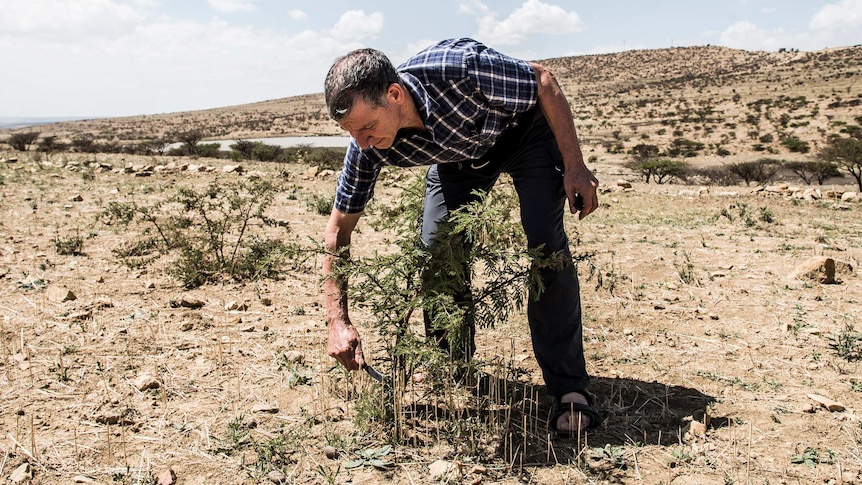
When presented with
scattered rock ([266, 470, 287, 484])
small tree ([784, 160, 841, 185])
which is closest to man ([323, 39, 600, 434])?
scattered rock ([266, 470, 287, 484])

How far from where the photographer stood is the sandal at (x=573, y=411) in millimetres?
2406

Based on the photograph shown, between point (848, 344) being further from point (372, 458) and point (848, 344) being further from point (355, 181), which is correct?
point (355, 181)

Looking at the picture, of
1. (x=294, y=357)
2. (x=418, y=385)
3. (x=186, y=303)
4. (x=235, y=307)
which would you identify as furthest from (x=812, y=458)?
(x=186, y=303)

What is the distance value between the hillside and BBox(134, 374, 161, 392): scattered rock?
23698 mm

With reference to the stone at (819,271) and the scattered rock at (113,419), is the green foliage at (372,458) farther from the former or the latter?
the stone at (819,271)

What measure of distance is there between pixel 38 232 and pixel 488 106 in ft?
17.3

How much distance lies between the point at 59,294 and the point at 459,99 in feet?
10.0

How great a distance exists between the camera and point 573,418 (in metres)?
2.38

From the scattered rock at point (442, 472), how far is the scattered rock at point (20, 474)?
135cm

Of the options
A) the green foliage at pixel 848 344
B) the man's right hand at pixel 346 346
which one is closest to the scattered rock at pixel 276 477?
the man's right hand at pixel 346 346

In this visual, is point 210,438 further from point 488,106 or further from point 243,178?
point 243,178

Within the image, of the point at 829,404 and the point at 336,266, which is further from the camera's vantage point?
the point at 829,404

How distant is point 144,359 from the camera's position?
312 cm

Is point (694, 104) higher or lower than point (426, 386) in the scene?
higher
